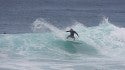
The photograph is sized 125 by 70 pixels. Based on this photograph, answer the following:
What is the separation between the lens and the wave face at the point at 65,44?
3269cm

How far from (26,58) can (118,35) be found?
31.6 feet

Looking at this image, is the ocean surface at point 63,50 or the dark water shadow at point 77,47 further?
the dark water shadow at point 77,47

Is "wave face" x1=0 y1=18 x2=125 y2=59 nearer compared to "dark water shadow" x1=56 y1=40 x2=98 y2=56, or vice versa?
"wave face" x1=0 y1=18 x2=125 y2=59

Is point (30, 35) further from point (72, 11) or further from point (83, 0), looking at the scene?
point (83, 0)

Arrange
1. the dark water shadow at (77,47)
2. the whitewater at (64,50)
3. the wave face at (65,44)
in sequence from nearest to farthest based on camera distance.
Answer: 1. the whitewater at (64,50)
2. the wave face at (65,44)
3. the dark water shadow at (77,47)

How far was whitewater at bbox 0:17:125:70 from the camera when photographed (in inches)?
1137

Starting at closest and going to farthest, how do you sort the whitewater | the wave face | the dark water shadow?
the whitewater
the wave face
the dark water shadow

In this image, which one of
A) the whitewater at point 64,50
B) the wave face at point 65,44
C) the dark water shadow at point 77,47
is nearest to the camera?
the whitewater at point 64,50

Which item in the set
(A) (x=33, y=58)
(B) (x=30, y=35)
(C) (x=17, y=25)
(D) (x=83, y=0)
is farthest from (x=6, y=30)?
(D) (x=83, y=0)

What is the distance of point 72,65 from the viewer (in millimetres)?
29047

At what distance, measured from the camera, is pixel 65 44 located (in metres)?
35.2

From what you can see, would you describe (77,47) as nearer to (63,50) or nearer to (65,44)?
(65,44)

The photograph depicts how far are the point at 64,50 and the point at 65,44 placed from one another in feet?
3.37

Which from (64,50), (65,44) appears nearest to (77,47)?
(65,44)
